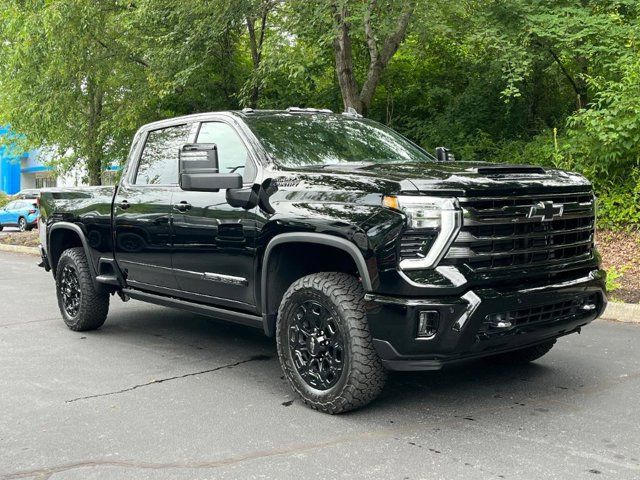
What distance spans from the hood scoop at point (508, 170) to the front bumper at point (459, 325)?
2.43ft

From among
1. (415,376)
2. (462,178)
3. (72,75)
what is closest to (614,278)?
(415,376)

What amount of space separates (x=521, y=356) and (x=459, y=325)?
6.11ft

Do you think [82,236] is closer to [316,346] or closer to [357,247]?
[316,346]

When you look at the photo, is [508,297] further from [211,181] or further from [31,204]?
[31,204]

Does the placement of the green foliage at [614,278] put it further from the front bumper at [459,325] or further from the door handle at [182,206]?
the door handle at [182,206]

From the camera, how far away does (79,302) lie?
7.11 meters

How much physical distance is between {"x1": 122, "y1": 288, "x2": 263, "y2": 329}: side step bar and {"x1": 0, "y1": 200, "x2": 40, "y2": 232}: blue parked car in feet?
79.6

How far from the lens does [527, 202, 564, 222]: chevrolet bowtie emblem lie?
13.9ft

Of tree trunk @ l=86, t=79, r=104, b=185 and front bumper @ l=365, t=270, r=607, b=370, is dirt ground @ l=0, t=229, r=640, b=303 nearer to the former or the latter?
front bumper @ l=365, t=270, r=607, b=370

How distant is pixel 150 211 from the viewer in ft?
19.5

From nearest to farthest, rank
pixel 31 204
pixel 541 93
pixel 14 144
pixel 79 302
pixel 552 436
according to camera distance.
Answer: pixel 552 436 < pixel 79 302 < pixel 541 93 < pixel 14 144 < pixel 31 204

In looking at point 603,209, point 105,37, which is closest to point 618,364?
point 603,209

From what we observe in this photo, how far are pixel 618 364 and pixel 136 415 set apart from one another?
368cm

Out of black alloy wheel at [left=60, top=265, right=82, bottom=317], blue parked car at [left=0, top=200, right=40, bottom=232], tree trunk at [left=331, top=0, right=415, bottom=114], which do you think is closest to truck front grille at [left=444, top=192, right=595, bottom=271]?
black alloy wheel at [left=60, top=265, right=82, bottom=317]
